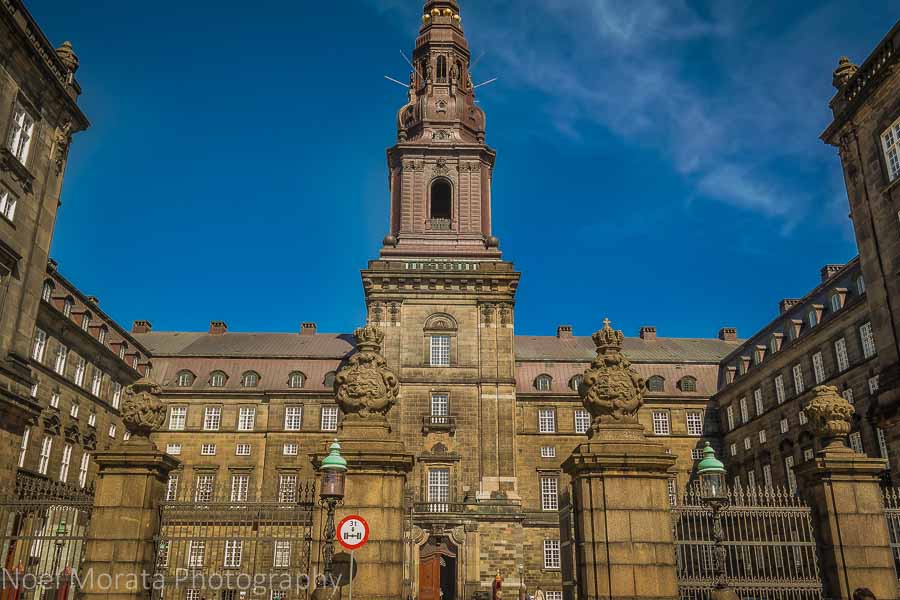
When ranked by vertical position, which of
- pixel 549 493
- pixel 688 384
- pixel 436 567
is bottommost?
pixel 436 567

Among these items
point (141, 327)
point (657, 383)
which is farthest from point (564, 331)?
point (141, 327)

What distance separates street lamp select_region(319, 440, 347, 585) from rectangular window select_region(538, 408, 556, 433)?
Result: 45.0 meters

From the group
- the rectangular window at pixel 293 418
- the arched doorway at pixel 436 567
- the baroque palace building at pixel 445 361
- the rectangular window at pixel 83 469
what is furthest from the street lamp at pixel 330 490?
the rectangular window at pixel 293 418

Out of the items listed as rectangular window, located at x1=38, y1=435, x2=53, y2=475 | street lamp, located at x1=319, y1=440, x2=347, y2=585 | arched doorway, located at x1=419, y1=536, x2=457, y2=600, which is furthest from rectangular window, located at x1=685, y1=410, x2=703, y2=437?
street lamp, located at x1=319, y1=440, x2=347, y2=585

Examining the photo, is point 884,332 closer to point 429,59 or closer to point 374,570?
point 374,570

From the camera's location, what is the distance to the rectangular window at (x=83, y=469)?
147ft

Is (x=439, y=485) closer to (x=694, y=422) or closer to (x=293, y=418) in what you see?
(x=293, y=418)

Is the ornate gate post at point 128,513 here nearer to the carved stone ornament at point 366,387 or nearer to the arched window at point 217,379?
the carved stone ornament at point 366,387

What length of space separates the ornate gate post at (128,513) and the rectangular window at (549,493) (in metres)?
41.6

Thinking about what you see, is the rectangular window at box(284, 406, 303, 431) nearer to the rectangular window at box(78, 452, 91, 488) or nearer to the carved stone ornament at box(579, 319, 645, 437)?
the rectangular window at box(78, 452, 91, 488)

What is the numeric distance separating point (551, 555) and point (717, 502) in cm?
3817

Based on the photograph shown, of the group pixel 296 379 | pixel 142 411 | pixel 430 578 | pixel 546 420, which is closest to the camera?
pixel 142 411

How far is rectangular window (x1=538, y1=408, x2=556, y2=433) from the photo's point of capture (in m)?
57.0

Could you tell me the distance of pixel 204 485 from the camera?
53344 mm
